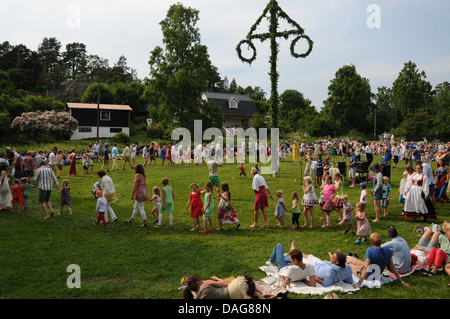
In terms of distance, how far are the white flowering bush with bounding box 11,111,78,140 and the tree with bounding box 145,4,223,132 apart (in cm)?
1337

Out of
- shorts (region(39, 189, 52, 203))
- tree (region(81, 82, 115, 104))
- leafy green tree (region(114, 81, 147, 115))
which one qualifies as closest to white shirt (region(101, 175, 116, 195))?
shorts (region(39, 189, 52, 203))

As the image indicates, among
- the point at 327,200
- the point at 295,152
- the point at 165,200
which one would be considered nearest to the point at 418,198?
the point at 327,200

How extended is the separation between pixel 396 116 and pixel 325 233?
7568 cm

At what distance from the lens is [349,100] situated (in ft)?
220

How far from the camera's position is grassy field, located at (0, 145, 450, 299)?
22.8ft

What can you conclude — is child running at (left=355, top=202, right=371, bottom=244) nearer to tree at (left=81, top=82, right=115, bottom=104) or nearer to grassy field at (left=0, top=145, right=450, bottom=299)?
grassy field at (left=0, top=145, right=450, bottom=299)

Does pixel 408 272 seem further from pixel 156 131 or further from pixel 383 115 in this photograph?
pixel 383 115

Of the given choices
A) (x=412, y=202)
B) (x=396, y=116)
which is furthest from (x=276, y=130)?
(x=396, y=116)

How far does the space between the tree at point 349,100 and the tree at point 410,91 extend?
27.0 ft

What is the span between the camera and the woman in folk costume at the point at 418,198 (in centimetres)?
1141
